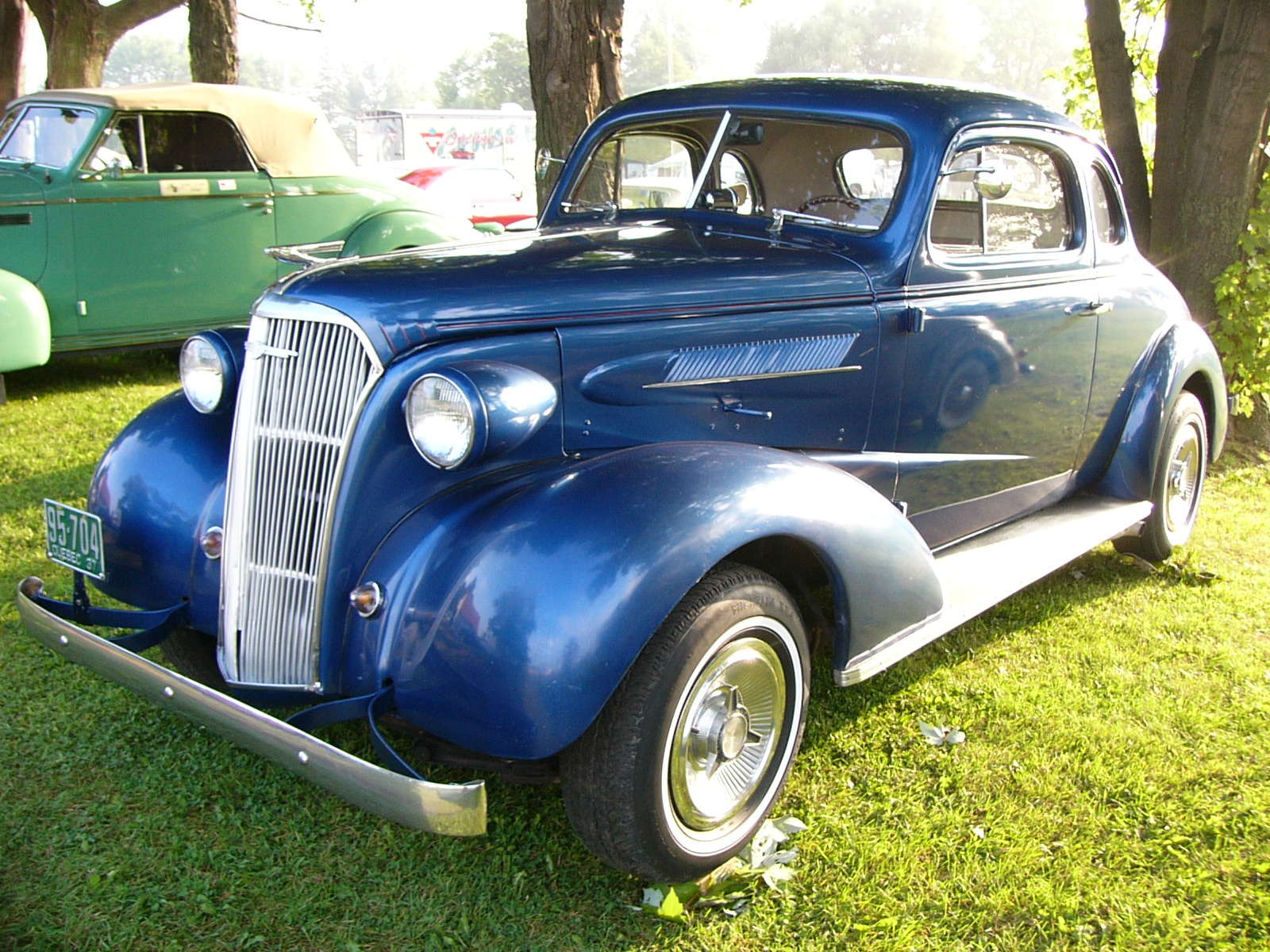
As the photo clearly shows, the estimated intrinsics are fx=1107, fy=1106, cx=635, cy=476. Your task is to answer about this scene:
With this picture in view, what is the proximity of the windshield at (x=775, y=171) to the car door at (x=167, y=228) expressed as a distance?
4.56 meters

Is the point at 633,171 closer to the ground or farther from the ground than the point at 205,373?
farther from the ground

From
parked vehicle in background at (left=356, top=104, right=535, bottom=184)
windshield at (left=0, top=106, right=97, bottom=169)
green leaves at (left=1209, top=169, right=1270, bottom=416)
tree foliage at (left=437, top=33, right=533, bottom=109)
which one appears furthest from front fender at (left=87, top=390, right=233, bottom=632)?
tree foliage at (left=437, top=33, right=533, bottom=109)

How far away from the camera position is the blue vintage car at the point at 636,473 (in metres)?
2.31

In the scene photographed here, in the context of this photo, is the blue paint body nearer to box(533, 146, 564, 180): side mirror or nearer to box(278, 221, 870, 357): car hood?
box(278, 221, 870, 357): car hood

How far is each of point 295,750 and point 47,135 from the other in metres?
6.85

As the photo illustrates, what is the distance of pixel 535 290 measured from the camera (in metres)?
2.71

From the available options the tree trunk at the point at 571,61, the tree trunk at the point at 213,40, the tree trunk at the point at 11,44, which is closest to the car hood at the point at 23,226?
the tree trunk at the point at 571,61

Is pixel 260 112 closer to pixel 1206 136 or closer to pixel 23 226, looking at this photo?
pixel 23 226

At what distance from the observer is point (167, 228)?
7.56m

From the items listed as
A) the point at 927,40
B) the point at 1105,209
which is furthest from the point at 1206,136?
the point at 927,40

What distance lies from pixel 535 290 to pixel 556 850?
138 centimetres

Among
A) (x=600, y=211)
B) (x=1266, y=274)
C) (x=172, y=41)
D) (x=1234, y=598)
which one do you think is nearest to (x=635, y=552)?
(x=600, y=211)

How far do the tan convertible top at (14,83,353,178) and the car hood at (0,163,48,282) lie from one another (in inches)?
30.3

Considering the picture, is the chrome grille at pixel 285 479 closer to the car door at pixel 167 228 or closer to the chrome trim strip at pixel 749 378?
the chrome trim strip at pixel 749 378
